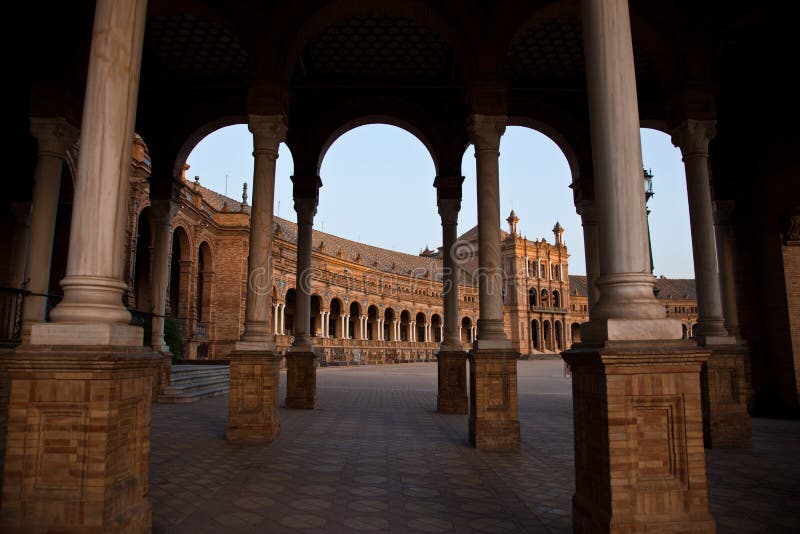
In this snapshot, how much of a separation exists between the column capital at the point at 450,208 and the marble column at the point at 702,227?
5.53 metres

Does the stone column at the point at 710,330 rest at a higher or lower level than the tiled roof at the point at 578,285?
lower

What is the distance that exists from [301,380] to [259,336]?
4451 millimetres

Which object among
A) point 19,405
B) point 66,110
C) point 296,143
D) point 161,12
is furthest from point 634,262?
point 296,143

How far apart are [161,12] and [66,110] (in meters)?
2.55

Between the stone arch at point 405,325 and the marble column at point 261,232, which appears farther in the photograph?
the stone arch at point 405,325

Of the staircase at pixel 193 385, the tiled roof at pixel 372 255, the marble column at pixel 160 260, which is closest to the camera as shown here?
the marble column at pixel 160 260

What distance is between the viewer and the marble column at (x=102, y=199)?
413 centimetres

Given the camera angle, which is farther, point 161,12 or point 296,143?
point 296,143

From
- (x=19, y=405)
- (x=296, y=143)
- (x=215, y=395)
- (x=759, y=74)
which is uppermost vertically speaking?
(x=759, y=74)

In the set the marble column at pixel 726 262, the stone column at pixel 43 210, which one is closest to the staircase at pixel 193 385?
the stone column at pixel 43 210

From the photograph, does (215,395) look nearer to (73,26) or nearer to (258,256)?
(258,256)

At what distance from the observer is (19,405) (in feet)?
12.7

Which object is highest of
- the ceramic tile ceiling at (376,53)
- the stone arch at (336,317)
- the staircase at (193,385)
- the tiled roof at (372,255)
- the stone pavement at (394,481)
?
the tiled roof at (372,255)

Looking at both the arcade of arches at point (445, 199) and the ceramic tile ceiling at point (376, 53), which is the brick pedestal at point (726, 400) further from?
the ceramic tile ceiling at point (376, 53)
